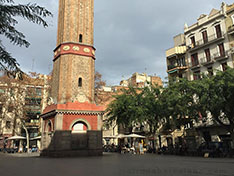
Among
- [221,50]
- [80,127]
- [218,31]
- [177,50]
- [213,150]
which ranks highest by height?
[218,31]

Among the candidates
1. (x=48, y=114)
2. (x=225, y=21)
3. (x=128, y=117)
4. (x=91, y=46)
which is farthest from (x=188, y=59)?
(x=48, y=114)

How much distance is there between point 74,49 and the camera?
26.0m

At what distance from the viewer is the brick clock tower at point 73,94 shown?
23172 mm

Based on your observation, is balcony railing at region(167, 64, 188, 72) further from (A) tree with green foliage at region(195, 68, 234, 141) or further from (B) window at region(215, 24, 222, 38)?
(A) tree with green foliage at region(195, 68, 234, 141)

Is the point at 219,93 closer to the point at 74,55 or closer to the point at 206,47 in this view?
the point at 206,47

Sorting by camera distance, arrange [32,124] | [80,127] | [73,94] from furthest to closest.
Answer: [32,124], [73,94], [80,127]

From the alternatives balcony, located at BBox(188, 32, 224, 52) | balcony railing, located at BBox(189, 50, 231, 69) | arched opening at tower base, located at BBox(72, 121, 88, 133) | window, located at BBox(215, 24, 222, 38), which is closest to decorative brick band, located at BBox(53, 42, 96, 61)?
arched opening at tower base, located at BBox(72, 121, 88, 133)

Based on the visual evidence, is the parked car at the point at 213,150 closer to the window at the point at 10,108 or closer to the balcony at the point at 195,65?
the balcony at the point at 195,65

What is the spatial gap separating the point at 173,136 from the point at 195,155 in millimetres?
14662

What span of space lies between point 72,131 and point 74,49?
31.0ft

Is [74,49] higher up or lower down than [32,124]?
higher up

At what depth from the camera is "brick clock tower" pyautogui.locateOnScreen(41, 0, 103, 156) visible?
76.0 ft

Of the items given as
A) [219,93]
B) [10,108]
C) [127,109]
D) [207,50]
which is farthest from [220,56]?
[10,108]

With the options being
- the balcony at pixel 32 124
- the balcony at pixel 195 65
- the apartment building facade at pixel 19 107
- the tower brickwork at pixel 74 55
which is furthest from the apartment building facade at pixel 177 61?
the balcony at pixel 32 124
